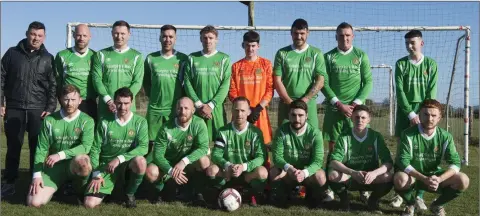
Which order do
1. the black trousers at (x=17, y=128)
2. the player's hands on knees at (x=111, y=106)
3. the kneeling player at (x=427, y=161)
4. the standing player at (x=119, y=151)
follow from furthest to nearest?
1. the black trousers at (x=17, y=128)
2. the player's hands on knees at (x=111, y=106)
3. the standing player at (x=119, y=151)
4. the kneeling player at (x=427, y=161)

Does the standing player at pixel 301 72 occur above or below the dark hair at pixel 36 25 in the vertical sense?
below

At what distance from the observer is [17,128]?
18.1 ft

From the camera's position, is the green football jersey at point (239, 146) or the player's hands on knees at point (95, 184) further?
the green football jersey at point (239, 146)

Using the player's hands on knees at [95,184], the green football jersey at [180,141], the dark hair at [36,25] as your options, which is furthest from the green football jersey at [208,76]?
the dark hair at [36,25]

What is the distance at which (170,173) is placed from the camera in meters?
4.76

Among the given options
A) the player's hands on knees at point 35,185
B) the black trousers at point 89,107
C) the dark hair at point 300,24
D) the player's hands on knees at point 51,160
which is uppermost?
the dark hair at point 300,24

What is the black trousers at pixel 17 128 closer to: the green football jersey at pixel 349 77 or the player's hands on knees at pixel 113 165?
the player's hands on knees at pixel 113 165

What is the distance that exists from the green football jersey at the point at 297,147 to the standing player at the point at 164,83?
4.40 ft

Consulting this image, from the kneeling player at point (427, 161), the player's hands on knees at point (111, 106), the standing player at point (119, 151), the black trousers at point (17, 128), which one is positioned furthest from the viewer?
the black trousers at point (17, 128)

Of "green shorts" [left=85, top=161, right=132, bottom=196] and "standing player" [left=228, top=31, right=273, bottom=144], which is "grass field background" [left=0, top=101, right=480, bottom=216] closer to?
"green shorts" [left=85, top=161, right=132, bottom=196]

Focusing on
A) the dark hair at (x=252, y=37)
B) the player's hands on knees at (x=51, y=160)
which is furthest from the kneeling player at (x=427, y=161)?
the player's hands on knees at (x=51, y=160)

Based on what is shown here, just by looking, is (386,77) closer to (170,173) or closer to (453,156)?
(453,156)

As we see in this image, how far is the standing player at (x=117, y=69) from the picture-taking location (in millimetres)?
5418

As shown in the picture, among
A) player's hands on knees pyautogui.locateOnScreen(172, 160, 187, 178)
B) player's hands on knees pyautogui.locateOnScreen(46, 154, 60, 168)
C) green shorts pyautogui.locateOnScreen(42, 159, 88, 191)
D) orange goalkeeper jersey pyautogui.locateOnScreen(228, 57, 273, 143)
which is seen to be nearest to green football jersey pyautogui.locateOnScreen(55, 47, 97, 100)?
green shorts pyautogui.locateOnScreen(42, 159, 88, 191)
